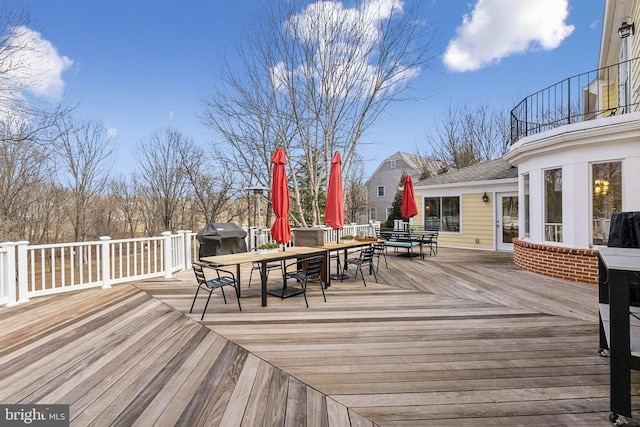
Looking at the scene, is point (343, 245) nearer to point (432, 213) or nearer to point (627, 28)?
point (432, 213)

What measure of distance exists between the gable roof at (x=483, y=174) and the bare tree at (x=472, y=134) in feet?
25.6

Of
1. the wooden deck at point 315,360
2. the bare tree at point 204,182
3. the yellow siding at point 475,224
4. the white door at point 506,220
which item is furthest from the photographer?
the bare tree at point 204,182

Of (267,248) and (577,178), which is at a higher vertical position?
(577,178)

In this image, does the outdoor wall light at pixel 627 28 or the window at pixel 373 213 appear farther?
the window at pixel 373 213

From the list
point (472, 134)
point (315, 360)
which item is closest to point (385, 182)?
point (472, 134)

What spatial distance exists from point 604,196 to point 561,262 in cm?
141

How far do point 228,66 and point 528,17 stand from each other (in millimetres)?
10603

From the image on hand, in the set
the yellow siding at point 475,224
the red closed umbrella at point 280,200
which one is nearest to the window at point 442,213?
the yellow siding at point 475,224

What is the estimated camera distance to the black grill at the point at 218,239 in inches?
273

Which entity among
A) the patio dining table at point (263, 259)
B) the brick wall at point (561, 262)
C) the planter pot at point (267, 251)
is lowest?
the brick wall at point (561, 262)

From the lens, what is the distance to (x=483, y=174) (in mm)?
10727

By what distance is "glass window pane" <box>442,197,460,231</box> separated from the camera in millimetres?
10969

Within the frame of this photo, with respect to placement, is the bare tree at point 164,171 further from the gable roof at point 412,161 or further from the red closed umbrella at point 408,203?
the gable roof at point 412,161

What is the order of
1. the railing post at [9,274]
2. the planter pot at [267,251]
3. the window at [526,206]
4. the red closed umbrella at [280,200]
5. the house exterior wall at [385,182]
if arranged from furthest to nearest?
the house exterior wall at [385,182] → the window at [526,206] → the red closed umbrella at [280,200] → the planter pot at [267,251] → the railing post at [9,274]
